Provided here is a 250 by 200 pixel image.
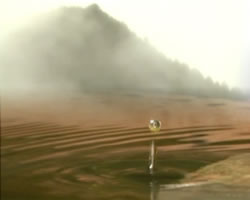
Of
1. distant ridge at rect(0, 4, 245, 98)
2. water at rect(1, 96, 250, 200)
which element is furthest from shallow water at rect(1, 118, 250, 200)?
distant ridge at rect(0, 4, 245, 98)

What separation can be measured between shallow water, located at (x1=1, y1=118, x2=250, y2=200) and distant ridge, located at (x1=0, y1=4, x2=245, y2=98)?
0.24 meters

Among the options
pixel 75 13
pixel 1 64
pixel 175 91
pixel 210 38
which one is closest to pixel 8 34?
pixel 1 64

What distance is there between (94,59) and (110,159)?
54 cm

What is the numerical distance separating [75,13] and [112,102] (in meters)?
A: 0.52

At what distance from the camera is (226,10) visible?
2781mm

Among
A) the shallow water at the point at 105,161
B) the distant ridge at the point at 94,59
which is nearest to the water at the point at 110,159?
the shallow water at the point at 105,161

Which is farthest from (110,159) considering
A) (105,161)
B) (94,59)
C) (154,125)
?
(94,59)

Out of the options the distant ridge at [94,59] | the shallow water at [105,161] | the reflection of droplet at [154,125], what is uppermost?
the distant ridge at [94,59]

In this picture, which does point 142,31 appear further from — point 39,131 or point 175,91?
point 39,131

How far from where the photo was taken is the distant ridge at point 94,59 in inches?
94.7

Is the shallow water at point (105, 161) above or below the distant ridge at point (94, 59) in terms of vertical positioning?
below

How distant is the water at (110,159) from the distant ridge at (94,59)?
0.23 m

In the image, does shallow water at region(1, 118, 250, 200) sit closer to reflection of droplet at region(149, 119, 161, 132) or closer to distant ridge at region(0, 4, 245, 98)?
reflection of droplet at region(149, 119, 161, 132)

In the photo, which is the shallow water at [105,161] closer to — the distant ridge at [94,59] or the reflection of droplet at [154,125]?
the reflection of droplet at [154,125]
